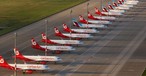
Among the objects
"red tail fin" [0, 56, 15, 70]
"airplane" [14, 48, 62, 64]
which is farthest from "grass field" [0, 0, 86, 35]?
"red tail fin" [0, 56, 15, 70]

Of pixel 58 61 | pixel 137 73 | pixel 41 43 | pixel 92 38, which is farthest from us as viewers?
pixel 92 38

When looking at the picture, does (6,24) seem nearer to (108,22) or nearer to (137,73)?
(108,22)

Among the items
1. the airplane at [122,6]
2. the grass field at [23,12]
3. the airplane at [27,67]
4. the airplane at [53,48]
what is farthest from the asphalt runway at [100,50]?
the airplane at [122,6]

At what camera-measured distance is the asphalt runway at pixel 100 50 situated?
9444 centimetres

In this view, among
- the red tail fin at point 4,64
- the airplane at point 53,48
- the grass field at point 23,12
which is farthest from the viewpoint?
the grass field at point 23,12

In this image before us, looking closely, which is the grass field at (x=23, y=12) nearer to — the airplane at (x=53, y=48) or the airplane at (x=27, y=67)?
the airplane at (x=53, y=48)

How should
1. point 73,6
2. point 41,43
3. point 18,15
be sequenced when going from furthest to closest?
point 73,6
point 18,15
point 41,43

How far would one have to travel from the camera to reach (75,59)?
10362 cm

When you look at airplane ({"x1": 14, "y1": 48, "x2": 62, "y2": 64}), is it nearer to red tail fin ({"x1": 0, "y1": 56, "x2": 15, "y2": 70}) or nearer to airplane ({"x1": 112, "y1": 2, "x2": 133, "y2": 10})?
red tail fin ({"x1": 0, "y1": 56, "x2": 15, "y2": 70})

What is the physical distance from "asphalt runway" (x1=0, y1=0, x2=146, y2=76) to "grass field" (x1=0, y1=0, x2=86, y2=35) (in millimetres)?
4655

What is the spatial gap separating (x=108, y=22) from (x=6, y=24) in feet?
107

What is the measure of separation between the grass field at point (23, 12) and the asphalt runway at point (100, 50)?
15.3ft

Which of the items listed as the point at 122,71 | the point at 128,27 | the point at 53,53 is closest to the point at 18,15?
the point at 128,27

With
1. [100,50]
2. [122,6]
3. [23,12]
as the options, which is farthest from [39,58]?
[122,6]
